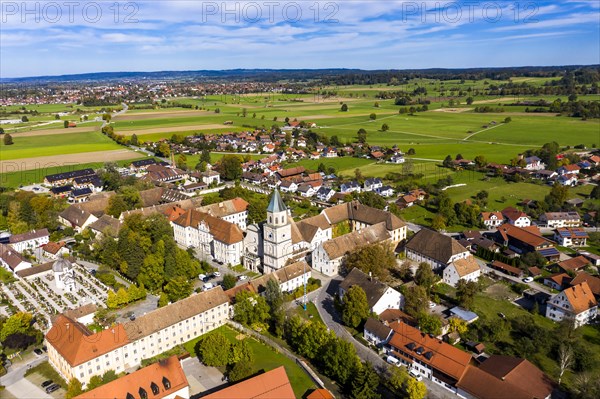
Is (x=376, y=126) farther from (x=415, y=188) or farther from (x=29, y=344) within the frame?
(x=29, y=344)

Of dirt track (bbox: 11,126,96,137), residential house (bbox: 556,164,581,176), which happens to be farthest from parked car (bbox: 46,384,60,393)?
dirt track (bbox: 11,126,96,137)

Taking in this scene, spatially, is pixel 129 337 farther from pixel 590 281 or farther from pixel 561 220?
pixel 561 220

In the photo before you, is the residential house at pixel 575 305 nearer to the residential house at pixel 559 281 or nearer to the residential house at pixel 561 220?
the residential house at pixel 559 281

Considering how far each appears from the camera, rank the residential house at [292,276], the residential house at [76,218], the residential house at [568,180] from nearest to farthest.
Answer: the residential house at [292,276] < the residential house at [76,218] < the residential house at [568,180]

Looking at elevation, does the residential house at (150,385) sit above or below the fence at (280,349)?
above

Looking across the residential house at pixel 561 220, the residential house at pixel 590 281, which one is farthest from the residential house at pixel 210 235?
the residential house at pixel 561 220

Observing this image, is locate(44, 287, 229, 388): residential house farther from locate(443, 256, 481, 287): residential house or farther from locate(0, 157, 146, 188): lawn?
locate(0, 157, 146, 188): lawn

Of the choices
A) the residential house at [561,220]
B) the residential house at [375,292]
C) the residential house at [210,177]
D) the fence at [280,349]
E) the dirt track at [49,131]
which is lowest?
the fence at [280,349]

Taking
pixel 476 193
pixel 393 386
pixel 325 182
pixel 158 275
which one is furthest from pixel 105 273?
pixel 476 193
